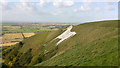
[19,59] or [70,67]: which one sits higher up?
[70,67]

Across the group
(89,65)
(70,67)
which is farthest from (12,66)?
(89,65)

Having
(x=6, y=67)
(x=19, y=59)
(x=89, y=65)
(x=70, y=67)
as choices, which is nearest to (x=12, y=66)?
(x=6, y=67)

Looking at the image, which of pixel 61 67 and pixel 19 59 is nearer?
pixel 61 67

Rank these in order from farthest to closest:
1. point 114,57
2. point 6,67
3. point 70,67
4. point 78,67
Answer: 1. point 6,67
2. point 70,67
3. point 78,67
4. point 114,57

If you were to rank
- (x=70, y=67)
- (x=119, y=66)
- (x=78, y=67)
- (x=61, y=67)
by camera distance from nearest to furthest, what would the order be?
1. (x=119, y=66)
2. (x=78, y=67)
3. (x=70, y=67)
4. (x=61, y=67)

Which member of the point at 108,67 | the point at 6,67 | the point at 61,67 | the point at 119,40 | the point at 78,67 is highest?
the point at 119,40

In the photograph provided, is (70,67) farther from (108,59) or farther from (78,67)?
(108,59)

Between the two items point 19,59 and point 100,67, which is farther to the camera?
point 19,59

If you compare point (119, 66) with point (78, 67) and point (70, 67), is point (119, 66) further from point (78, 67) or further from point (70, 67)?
point (70, 67)

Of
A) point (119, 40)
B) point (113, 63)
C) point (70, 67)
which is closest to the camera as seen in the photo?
point (113, 63)
